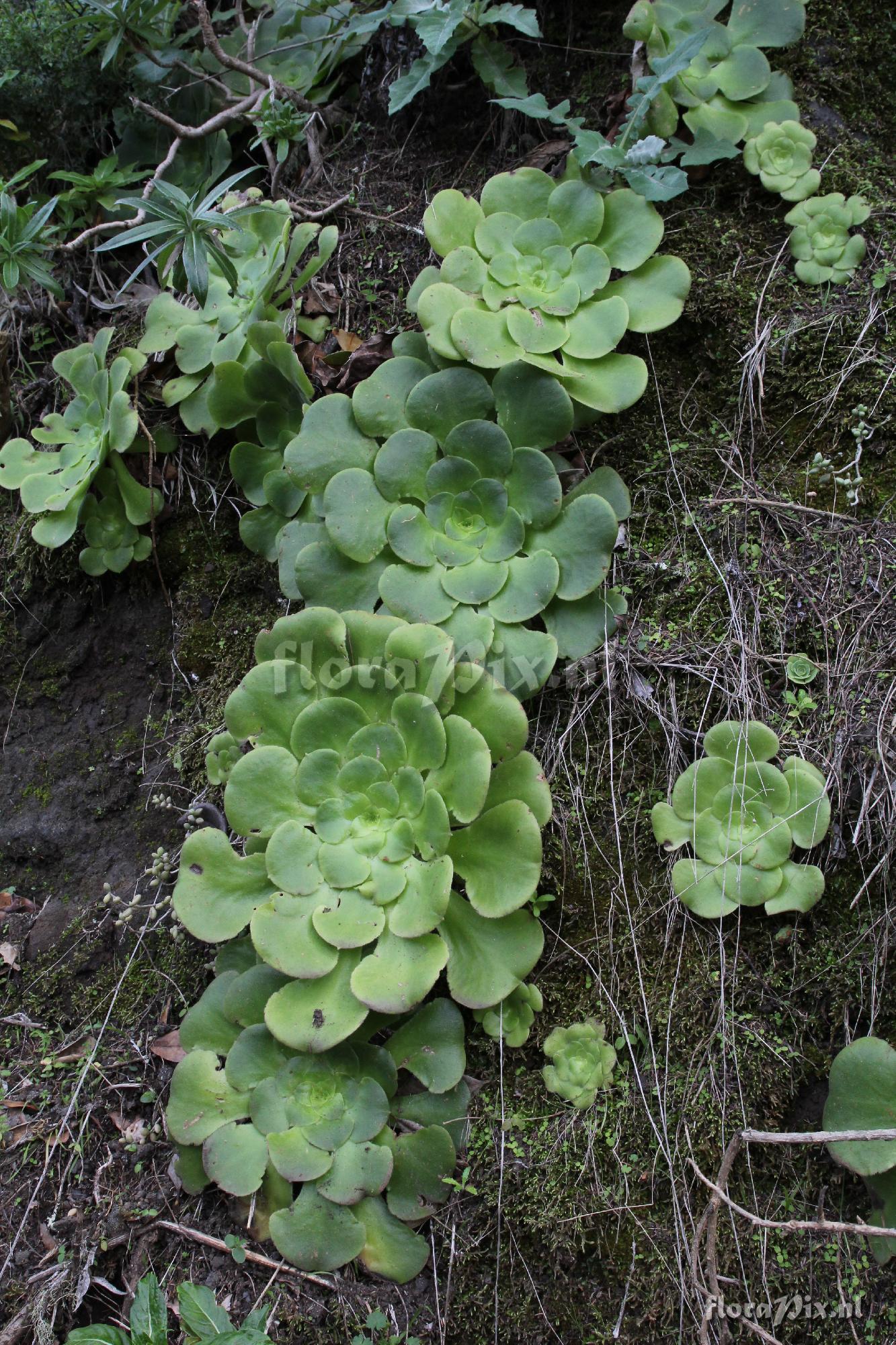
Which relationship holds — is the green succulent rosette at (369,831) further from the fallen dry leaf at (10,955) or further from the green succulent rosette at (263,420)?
the fallen dry leaf at (10,955)

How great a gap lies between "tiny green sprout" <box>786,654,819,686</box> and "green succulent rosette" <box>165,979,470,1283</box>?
3.21 feet

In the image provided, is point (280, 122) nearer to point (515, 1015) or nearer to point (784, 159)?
point (784, 159)

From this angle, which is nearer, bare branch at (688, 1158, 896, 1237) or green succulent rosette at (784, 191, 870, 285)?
bare branch at (688, 1158, 896, 1237)

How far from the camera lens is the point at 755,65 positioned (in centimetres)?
199

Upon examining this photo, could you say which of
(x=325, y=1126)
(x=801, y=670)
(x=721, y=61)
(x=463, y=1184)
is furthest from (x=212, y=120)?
(x=463, y=1184)

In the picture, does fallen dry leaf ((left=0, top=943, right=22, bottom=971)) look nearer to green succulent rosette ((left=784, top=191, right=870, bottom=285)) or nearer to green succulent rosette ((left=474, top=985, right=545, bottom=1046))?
green succulent rosette ((left=474, top=985, right=545, bottom=1046))

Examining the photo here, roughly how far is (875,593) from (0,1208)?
2238 mm

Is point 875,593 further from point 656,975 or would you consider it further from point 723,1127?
point 723,1127

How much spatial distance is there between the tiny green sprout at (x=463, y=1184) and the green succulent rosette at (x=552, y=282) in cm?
158

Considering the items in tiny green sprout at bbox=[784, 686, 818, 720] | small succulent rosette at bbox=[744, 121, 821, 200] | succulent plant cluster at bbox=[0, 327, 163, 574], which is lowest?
tiny green sprout at bbox=[784, 686, 818, 720]

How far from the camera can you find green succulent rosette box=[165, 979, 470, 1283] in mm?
1557

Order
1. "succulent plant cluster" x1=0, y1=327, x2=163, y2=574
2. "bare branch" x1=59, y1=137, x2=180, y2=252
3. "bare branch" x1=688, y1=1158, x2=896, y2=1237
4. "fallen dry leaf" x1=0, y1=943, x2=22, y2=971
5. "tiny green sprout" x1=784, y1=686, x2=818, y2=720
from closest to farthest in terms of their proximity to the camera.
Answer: "bare branch" x1=688, y1=1158, x2=896, y2=1237, "tiny green sprout" x1=784, y1=686, x2=818, y2=720, "fallen dry leaf" x1=0, y1=943, x2=22, y2=971, "succulent plant cluster" x1=0, y1=327, x2=163, y2=574, "bare branch" x1=59, y1=137, x2=180, y2=252

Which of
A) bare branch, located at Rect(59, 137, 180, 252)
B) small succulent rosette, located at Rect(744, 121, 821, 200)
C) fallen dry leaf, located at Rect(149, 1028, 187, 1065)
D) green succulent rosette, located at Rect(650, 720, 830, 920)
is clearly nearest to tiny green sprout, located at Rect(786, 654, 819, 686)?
green succulent rosette, located at Rect(650, 720, 830, 920)

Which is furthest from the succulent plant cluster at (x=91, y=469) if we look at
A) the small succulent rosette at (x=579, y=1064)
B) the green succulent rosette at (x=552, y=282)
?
the small succulent rosette at (x=579, y=1064)
